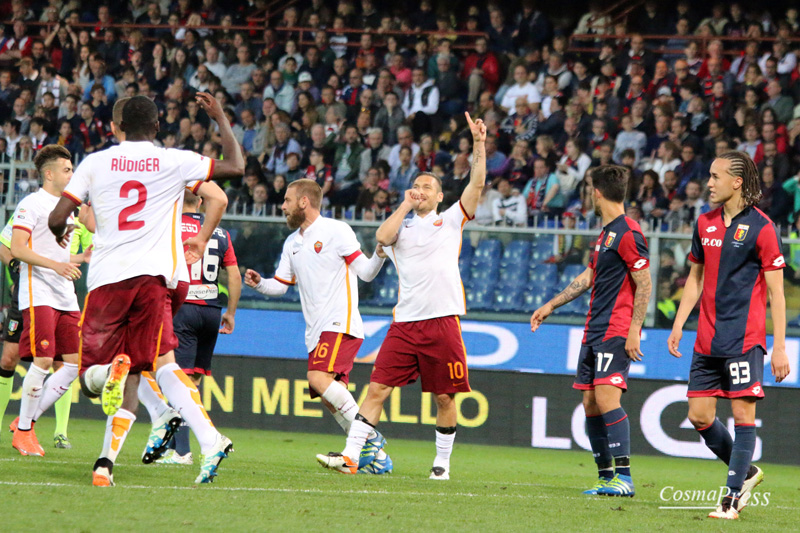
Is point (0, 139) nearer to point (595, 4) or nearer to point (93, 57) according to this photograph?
point (93, 57)

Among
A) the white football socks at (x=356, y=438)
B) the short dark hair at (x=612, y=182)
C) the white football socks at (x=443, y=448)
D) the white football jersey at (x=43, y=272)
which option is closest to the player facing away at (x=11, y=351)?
the white football jersey at (x=43, y=272)

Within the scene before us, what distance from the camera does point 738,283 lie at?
567 cm

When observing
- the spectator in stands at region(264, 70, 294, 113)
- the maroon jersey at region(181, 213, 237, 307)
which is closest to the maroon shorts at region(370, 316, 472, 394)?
the maroon jersey at region(181, 213, 237, 307)

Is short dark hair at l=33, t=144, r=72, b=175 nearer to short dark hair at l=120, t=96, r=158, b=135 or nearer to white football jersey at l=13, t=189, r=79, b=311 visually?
white football jersey at l=13, t=189, r=79, b=311

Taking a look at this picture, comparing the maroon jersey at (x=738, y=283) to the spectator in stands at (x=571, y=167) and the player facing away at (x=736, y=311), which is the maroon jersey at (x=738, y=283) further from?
the spectator in stands at (x=571, y=167)

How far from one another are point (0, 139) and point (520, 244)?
9.52 metres

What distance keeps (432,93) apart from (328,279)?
27.2 ft

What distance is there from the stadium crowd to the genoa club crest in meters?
5.18

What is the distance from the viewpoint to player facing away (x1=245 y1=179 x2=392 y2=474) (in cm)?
745

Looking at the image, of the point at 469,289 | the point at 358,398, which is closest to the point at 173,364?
the point at 358,398

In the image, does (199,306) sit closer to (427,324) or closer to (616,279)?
(427,324)

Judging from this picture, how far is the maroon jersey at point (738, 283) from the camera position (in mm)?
5609

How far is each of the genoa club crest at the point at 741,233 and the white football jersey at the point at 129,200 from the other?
291 cm

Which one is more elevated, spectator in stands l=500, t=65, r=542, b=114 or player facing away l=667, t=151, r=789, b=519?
spectator in stands l=500, t=65, r=542, b=114
